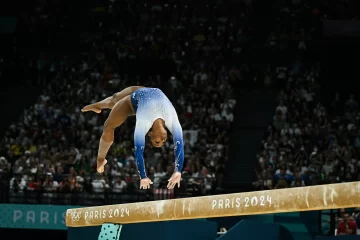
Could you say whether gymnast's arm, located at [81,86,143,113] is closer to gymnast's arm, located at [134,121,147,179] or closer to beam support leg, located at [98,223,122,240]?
gymnast's arm, located at [134,121,147,179]

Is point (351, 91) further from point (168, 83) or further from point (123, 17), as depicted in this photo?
point (123, 17)

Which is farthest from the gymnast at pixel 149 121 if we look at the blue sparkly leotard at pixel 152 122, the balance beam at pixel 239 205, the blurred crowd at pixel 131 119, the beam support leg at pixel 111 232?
the blurred crowd at pixel 131 119

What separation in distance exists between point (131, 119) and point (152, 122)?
11.4 meters

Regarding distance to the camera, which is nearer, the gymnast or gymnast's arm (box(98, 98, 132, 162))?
the gymnast

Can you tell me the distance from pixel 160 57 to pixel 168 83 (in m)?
1.39

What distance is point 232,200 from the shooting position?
7.29 m

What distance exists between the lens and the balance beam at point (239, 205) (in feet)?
21.1

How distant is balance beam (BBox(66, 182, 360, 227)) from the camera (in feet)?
21.1

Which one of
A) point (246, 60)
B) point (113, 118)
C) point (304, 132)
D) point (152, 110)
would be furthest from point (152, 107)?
point (246, 60)

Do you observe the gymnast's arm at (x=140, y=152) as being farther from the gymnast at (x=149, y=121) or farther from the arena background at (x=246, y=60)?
the arena background at (x=246, y=60)

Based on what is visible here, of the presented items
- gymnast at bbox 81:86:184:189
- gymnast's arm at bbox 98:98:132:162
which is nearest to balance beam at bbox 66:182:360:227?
gymnast at bbox 81:86:184:189

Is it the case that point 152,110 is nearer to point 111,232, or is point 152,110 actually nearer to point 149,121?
point 149,121

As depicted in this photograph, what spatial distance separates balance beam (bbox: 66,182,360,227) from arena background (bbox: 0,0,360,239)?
9631 millimetres

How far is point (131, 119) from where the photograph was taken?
19438 mm
